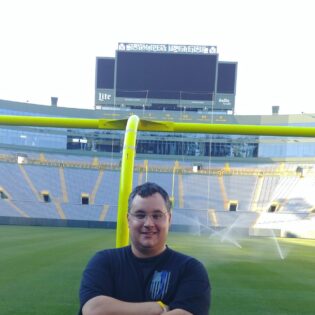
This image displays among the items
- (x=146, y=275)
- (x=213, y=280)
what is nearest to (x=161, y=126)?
(x=146, y=275)

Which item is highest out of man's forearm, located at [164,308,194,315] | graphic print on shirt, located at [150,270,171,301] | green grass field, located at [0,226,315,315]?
graphic print on shirt, located at [150,270,171,301]

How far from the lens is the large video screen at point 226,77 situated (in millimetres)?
26906

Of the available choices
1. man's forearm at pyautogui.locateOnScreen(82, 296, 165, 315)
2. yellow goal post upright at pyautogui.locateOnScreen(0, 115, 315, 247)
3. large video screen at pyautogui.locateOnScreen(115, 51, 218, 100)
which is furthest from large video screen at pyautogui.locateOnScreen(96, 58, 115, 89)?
man's forearm at pyautogui.locateOnScreen(82, 296, 165, 315)

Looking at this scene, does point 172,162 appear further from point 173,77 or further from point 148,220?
point 148,220

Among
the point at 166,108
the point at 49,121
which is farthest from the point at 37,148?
the point at 49,121

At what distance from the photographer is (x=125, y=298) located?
5.85 ft

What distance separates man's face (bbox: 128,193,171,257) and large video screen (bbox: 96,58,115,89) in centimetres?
2676

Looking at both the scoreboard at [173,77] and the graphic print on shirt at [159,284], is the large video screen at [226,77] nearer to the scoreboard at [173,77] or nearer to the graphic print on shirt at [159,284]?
the scoreboard at [173,77]

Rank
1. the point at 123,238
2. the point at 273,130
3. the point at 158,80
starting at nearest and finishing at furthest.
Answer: the point at 123,238 → the point at 273,130 → the point at 158,80

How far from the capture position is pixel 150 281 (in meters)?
1.80

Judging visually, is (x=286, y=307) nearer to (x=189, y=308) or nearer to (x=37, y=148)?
(x=189, y=308)

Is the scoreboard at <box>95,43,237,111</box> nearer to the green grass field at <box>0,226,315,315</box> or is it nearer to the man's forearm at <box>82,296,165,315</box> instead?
the green grass field at <box>0,226,315,315</box>

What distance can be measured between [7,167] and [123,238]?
27539 millimetres

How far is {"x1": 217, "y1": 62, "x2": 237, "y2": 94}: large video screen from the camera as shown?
26.9 metres
